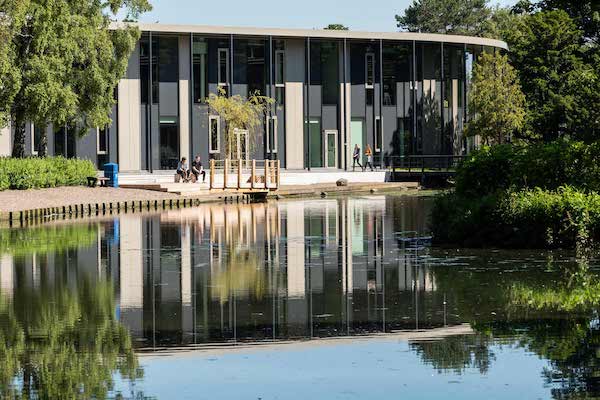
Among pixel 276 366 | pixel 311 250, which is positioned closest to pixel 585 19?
pixel 311 250

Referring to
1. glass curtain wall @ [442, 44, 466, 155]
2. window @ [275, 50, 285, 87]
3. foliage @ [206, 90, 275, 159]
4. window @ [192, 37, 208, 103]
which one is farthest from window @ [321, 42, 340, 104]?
glass curtain wall @ [442, 44, 466, 155]

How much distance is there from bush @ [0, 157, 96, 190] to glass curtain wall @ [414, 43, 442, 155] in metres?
31.2

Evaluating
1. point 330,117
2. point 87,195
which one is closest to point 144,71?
point 330,117

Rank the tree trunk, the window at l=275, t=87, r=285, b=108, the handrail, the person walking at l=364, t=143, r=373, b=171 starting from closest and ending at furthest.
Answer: the tree trunk → the window at l=275, t=87, r=285, b=108 → the person walking at l=364, t=143, r=373, b=171 → the handrail

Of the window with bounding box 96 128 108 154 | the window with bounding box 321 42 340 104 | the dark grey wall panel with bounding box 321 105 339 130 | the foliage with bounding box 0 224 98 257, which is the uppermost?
the window with bounding box 321 42 340 104

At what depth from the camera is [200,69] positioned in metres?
77.2

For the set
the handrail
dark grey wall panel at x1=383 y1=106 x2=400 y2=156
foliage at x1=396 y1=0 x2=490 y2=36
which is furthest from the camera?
foliage at x1=396 y1=0 x2=490 y2=36

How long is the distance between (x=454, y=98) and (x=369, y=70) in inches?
285

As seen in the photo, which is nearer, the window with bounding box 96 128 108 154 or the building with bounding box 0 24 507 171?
the window with bounding box 96 128 108 154

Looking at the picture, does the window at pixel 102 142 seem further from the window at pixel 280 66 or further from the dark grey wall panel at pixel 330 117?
the dark grey wall panel at pixel 330 117

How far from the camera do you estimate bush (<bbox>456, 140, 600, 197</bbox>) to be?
92.3ft

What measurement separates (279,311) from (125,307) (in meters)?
2.30

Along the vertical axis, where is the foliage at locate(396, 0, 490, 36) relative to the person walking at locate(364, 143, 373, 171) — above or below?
above

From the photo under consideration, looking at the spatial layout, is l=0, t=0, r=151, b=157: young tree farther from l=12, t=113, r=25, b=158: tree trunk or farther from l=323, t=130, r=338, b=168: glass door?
l=323, t=130, r=338, b=168: glass door
